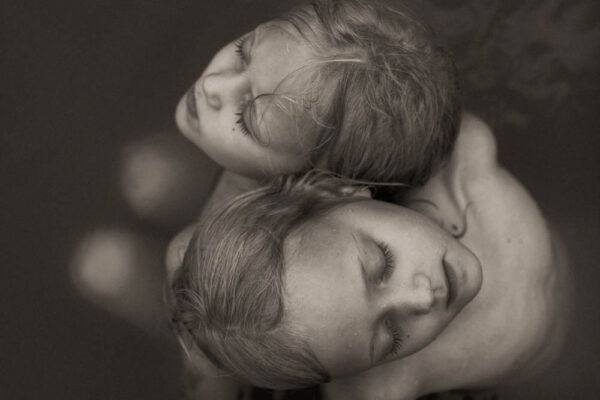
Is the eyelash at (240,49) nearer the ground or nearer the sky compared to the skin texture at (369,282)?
nearer the sky

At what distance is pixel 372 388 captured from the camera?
828 millimetres

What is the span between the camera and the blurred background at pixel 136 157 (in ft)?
3.32

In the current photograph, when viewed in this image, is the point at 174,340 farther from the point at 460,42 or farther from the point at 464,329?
the point at 460,42

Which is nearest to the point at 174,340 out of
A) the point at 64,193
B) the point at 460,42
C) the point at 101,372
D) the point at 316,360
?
the point at 101,372

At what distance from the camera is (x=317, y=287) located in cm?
60

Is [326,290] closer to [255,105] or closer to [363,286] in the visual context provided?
[363,286]

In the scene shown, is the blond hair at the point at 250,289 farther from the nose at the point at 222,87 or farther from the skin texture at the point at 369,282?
the nose at the point at 222,87

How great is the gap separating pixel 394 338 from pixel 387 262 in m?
0.09

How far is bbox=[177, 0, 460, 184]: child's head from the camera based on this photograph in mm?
710

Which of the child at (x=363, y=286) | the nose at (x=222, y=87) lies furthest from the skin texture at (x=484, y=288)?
the nose at (x=222, y=87)

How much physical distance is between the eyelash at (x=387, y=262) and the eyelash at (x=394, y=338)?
0.05m

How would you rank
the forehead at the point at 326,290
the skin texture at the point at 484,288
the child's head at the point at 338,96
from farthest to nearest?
the skin texture at the point at 484,288 < the child's head at the point at 338,96 < the forehead at the point at 326,290

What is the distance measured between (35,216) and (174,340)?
1.02ft

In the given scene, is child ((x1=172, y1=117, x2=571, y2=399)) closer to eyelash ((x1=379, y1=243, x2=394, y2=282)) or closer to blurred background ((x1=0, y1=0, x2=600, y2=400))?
eyelash ((x1=379, y1=243, x2=394, y2=282))
